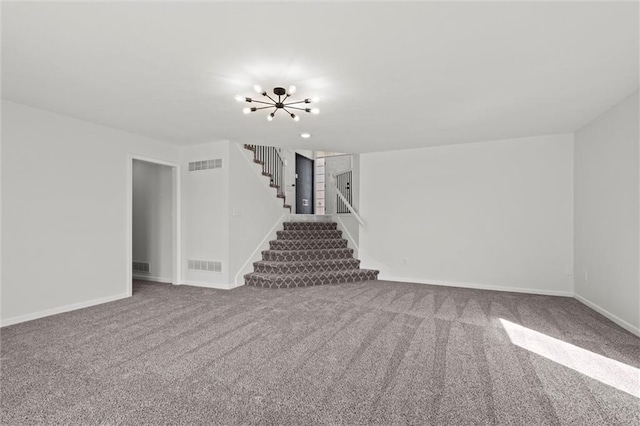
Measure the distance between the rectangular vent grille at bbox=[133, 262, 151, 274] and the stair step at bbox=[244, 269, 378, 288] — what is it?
2.06 m

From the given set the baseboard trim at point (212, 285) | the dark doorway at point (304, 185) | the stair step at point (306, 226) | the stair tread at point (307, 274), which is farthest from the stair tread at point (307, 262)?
the dark doorway at point (304, 185)

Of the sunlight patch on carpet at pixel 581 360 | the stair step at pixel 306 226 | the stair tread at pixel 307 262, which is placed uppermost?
the stair step at pixel 306 226

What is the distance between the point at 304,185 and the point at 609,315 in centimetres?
695

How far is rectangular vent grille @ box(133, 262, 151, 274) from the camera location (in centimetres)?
571

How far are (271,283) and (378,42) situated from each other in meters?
3.87

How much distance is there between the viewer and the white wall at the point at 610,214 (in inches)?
123

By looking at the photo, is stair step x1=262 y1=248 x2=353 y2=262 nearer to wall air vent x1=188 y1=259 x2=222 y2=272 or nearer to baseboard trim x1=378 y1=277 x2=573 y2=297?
wall air vent x1=188 y1=259 x2=222 y2=272

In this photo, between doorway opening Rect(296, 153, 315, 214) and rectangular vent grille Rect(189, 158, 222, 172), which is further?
doorway opening Rect(296, 153, 315, 214)

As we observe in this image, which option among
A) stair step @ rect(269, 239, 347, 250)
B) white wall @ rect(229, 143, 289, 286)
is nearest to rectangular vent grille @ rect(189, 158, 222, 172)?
white wall @ rect(229, 143, 289, 286)

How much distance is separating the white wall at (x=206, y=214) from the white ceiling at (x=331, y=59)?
4.15ft

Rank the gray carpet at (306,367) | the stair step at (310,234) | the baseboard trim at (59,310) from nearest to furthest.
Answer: the gray carpet at (306,367) < the baseboard trim at (59,310) < the stair step at (310,234)

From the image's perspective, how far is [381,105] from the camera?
135 inches

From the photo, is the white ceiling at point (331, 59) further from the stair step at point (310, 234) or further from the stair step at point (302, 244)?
the stair step at point (310, 234)

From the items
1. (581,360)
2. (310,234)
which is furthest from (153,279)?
(581,360)
